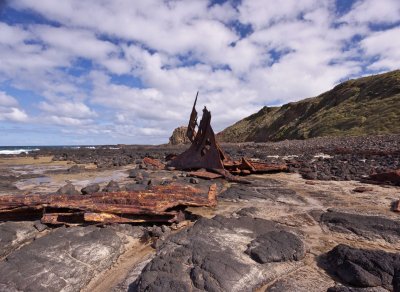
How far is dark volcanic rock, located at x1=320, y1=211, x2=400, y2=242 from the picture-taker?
169 inches

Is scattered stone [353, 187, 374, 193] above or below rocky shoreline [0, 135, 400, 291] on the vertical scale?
above

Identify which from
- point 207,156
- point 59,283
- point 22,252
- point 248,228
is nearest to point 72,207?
point 22,252

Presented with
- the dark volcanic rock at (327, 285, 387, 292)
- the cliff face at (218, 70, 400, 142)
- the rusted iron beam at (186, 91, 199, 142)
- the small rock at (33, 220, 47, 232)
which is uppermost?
the cliff face at (218, 70, 400, 142)

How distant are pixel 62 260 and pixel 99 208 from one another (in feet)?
4.35

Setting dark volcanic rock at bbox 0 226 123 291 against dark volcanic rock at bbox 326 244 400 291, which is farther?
dark volcanic rock at bbox 0 226 123 291

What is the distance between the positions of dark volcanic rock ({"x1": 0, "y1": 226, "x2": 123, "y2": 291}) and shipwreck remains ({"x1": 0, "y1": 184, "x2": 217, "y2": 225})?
0.32 metres

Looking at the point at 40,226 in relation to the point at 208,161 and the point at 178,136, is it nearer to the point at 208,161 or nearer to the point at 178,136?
the point at 208,161

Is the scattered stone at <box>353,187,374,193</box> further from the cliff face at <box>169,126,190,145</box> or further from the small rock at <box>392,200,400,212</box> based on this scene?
the cliff face at <box>169,126,190,145</box>

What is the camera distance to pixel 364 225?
181 inches

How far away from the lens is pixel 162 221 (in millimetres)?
4895

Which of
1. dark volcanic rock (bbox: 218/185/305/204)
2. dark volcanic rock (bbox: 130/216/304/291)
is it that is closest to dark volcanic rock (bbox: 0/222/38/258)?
dark volcanic rock (bbox: 130/216/304/291)

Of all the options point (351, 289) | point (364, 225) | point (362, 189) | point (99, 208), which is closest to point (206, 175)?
point (362, 189)

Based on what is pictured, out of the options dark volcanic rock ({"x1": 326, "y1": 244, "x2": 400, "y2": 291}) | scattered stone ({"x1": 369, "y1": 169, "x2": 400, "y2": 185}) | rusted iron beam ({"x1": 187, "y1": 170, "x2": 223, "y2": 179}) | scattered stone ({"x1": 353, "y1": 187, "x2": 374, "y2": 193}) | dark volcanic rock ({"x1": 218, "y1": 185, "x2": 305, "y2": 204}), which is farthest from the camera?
rusted iron beam ({"x1": 187, "y1": 170, "x2": 223, "y2": 179})

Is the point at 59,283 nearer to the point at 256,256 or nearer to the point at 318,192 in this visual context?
the point at 256,256
